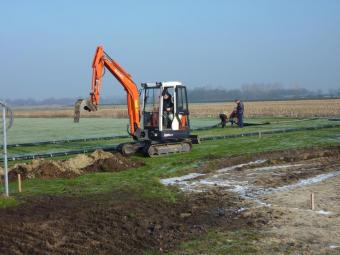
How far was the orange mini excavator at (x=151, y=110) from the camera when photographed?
20422 mm

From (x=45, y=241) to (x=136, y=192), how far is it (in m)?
4.91

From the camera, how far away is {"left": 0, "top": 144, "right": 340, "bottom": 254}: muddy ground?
28.6 feet

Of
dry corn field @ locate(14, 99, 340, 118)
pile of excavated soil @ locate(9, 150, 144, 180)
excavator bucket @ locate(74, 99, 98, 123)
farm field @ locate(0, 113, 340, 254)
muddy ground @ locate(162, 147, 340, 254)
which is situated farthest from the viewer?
dry corn field @ locate(14, 99, 340, 118)

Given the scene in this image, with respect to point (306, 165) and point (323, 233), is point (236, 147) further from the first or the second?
point (323, 233)

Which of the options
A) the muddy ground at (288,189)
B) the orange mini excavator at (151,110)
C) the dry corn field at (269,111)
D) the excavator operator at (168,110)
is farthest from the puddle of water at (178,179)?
the dry corn field at (269,111)

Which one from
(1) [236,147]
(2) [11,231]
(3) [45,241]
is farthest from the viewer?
(1) [236,147]

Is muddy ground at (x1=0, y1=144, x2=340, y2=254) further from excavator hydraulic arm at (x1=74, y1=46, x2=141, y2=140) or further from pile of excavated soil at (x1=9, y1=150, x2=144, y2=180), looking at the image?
excavator hydraulic arm at (x1=74, y1=46, x2=141, y2=140)

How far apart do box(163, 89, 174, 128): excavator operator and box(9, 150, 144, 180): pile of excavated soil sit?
2.49 meters

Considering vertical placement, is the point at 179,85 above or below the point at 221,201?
above

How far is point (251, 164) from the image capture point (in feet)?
58.5

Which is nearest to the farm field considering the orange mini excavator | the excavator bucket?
the orange mini excavator

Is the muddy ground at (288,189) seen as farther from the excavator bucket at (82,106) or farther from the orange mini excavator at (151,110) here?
the excavator bucket at (82,106)

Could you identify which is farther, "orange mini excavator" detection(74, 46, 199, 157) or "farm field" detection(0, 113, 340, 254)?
"orange mini excavator" detection(74, 46, 199, 157)

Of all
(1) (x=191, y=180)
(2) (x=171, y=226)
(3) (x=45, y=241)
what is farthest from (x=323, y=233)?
(1) (x=191, y=180)
